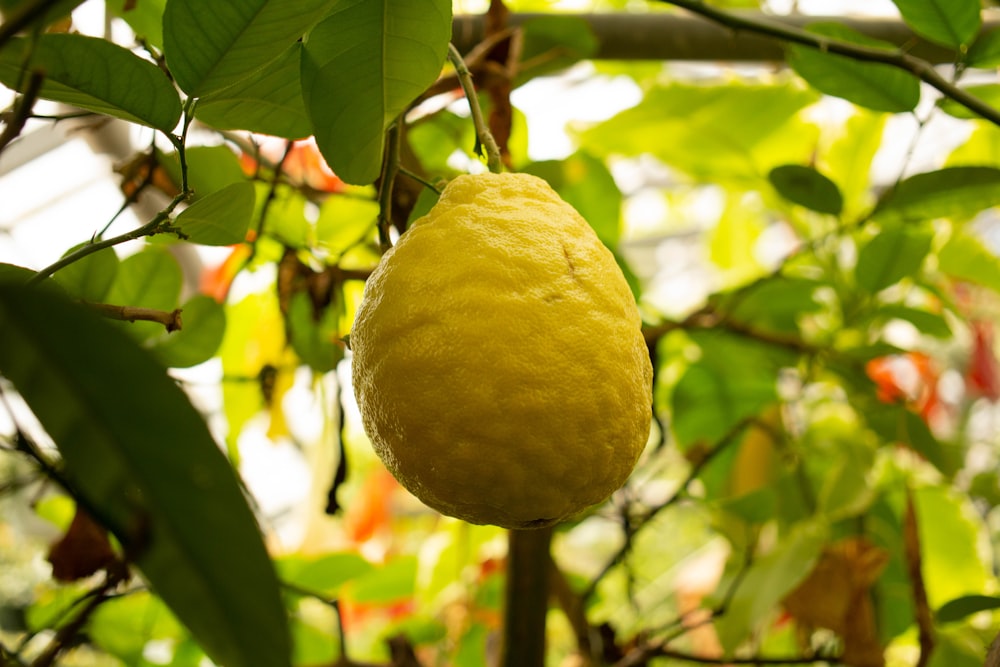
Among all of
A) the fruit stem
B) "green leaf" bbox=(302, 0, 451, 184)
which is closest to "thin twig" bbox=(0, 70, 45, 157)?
"green leaf" bbox=(302, 0, 451, 184)

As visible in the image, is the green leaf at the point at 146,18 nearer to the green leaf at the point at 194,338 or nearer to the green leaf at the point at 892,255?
the green leaf at the point at 194,338

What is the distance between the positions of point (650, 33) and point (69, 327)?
686 mm

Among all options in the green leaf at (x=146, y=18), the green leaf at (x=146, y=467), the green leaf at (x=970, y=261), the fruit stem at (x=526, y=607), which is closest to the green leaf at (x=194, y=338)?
the green leaf at (x=146, y=18)

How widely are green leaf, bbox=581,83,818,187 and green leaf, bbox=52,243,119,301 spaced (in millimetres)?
542

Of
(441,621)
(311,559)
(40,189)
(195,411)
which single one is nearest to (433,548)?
(441,621)

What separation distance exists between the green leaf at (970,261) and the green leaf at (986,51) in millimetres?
477

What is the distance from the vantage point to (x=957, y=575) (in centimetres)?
91

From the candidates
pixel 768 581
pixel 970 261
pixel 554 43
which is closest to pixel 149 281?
pixel 554 43

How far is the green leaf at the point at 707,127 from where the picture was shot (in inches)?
34.5

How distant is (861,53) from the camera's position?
1.56 ft

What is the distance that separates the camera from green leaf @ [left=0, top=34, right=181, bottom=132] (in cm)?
31

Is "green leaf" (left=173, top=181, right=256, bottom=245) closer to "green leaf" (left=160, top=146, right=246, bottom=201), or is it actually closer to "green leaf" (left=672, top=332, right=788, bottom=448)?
"green leaf" (left=160, top=146, right=246, bottom=201)

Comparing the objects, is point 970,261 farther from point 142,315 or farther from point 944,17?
point 142,315

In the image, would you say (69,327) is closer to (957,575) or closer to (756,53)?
(756,53)
